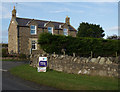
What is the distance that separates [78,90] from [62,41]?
52.4 ft

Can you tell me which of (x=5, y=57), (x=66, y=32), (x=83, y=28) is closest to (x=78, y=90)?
(x=5, y=57)

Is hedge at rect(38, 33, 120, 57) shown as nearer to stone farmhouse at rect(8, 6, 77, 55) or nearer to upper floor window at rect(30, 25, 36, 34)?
stone farmhouse at rect(8, 6, 77, 55)

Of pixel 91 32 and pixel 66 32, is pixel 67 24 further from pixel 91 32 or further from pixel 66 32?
pixel 91 32

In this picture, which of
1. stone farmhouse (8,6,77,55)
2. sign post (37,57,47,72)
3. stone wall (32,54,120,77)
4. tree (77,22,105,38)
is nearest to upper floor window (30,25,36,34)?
stone farmhouse (8,6,77,55)

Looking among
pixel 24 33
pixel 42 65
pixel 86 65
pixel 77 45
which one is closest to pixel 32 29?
pixel 24 33

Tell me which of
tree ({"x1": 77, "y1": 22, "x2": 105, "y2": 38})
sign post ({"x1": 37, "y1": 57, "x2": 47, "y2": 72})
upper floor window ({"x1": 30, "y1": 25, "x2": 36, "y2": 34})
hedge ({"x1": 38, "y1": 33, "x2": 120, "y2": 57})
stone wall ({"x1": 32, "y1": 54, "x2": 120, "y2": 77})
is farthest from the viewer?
tree ({"x1": 77, "y1": 22, "x2": 105, "y2": 38})

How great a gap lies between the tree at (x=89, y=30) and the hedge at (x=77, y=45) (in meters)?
25.0

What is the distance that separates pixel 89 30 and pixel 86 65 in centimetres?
4213

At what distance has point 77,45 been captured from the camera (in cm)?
2627

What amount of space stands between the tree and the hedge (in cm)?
2497

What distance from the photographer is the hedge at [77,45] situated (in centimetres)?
2319

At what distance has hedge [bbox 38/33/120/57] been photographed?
2319cm

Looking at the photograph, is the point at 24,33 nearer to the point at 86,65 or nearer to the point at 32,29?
the point at 32,29

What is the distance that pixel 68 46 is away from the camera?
2606 centimetres
